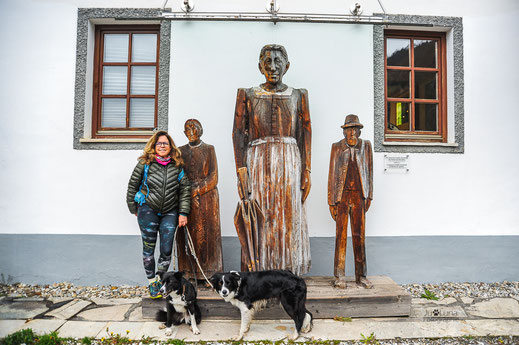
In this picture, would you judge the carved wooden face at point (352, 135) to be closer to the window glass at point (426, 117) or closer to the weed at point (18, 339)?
the window glass at point (426, 117)

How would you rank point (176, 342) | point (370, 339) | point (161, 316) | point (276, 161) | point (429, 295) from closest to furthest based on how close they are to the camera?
point (176, 342)
point (370, 339)
point (161, 316)
point (276, 161)
point (429, 295)

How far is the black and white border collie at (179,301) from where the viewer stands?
2.72 m

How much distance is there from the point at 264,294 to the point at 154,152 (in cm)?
172

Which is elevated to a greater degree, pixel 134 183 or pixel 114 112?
pixel 114 112

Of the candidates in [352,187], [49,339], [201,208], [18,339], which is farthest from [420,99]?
[18,339]

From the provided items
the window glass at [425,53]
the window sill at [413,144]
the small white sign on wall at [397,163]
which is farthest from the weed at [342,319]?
the window glass at [425,53]

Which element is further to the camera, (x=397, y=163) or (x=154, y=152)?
(x=397, y=163)

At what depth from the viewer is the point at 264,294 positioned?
9.03 feet

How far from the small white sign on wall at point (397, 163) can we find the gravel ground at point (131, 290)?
5.06ft

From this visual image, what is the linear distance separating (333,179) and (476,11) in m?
3.49

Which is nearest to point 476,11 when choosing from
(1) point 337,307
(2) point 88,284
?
(1) point 337,307

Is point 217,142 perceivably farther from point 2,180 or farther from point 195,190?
point 2,180

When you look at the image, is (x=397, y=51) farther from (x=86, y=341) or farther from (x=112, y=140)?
(x=86, y=341)

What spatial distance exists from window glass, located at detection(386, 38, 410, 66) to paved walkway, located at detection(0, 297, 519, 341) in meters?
3.28
